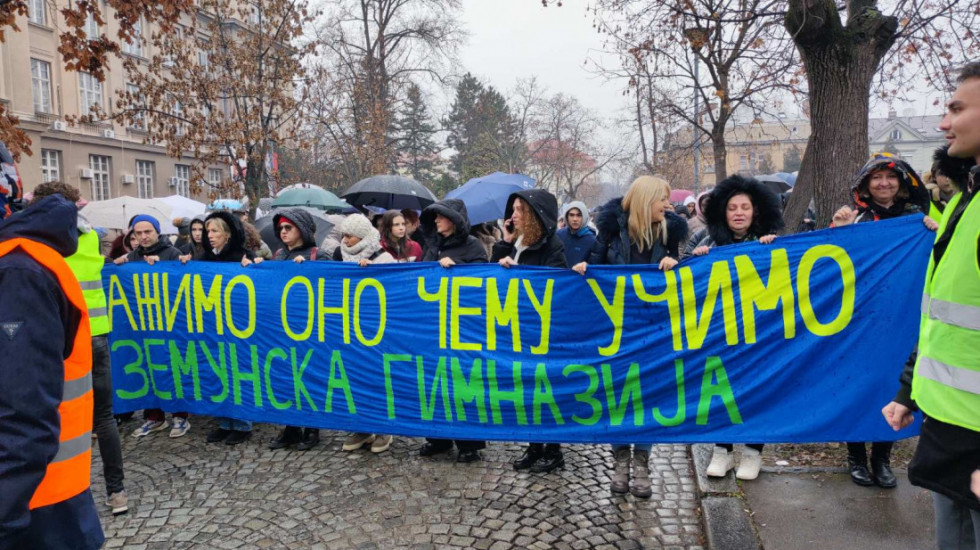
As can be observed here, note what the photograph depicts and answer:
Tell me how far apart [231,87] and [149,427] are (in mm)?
10540

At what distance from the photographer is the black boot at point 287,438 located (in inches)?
211

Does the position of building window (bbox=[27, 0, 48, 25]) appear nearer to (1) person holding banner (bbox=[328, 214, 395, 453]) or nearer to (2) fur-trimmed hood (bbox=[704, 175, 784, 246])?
(1) person holding banner (bbox=[328, 214, 395, 453])

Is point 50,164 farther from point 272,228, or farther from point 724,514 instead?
point 724,514

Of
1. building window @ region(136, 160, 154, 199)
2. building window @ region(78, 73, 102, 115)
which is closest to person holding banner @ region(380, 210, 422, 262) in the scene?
building window @ region(78, 73, 102, 115)

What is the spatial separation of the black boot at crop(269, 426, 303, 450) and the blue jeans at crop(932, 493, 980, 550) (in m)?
4.38

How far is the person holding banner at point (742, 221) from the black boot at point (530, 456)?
114cm

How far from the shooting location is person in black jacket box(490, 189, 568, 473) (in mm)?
4840

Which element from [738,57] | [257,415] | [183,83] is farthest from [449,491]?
[183,83]

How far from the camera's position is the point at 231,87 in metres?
14.7

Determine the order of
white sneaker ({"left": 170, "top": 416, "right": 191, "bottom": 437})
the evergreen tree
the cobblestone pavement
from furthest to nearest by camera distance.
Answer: the evergreen tree, white sneaker ({"left": 170, "top": 416, "right": 191, "bottom": 437}), the cobblestone pavement

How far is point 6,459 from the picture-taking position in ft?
5.77

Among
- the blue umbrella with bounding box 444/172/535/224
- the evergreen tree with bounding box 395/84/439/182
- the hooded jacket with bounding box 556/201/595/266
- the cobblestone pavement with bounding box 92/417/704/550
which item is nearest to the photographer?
the cobblestone pavement with bounding box 92/417/704/550

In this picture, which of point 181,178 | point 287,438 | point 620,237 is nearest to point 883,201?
point 620,237

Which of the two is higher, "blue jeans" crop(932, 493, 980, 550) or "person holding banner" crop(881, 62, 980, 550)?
"person holding banner" crop(881, 62, 980, 550)
